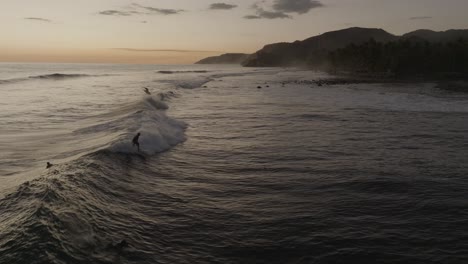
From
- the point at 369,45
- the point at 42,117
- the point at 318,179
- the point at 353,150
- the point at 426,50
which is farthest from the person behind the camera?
the point at 369,45

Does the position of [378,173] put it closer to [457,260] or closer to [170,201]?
[457,260]

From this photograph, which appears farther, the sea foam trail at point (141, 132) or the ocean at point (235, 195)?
the sea foam trail at point (141, 132)

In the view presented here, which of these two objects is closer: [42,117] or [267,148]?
[267,148]

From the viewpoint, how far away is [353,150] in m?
18.7

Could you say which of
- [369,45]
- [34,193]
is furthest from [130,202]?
[369,45]

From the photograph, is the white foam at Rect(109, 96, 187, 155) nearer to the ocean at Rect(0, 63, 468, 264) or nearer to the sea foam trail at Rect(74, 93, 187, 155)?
the sea foam trail at Rect(74, 93, 187, 155)

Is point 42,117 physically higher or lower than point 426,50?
lower

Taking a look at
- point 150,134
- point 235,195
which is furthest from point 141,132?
point 235,195

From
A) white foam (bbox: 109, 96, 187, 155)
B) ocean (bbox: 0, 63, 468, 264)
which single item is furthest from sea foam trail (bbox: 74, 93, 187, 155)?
ocean (bbox: 0, 63, 468, 264)

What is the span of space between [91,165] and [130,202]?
3702 mm

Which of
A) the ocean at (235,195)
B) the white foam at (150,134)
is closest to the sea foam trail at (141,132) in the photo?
the white foam at (150,134)

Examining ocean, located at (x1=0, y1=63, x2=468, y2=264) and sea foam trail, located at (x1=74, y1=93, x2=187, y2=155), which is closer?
ocean, located at (x1=0, y1=63, x2=468, y2=264)

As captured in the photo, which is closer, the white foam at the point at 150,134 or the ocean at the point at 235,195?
the ocean at the point at 235,195

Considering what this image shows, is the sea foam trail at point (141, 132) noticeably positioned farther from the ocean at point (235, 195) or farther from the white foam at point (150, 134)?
the ocean at point (235, 195)
